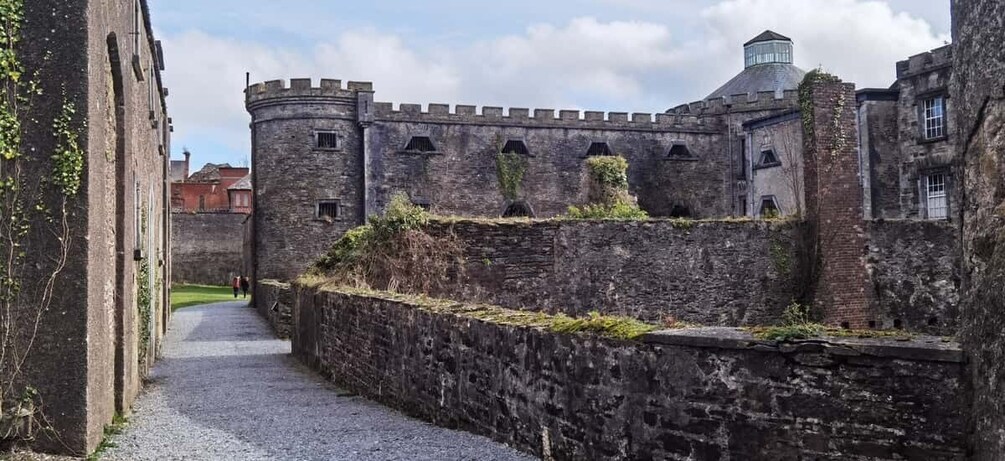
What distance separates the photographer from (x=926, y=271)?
20.8 metres

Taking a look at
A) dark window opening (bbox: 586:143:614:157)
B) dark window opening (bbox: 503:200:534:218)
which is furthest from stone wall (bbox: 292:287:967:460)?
dark window opening (bbox: 586:143:614:157)

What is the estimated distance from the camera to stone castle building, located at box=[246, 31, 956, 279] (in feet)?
97.9

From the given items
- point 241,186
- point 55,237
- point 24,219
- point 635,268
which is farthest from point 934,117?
point 241,186

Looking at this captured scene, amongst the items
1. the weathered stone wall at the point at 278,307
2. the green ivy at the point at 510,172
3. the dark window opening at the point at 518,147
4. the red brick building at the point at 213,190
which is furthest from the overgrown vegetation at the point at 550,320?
the red brick building at the point at 213,190

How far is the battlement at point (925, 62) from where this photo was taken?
2798cm

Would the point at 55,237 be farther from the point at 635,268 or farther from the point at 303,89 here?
the point at 303,89

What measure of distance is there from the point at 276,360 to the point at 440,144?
64.1 feet

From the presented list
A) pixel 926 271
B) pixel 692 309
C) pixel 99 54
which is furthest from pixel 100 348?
pixel 926 271

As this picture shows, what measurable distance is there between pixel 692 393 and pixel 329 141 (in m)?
29.5

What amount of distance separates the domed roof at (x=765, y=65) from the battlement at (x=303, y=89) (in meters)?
20.8

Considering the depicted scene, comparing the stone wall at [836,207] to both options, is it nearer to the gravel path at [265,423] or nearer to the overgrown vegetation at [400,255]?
the overgrown vegetation at [400,255]

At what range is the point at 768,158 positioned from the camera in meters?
35.0

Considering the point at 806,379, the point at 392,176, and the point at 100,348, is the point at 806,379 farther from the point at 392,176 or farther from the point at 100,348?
the point at 392,176

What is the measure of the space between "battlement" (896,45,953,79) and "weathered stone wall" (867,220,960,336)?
922cm
